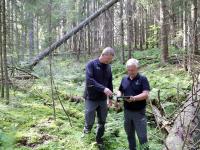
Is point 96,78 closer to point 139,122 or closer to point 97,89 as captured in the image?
Answer: point 97,89

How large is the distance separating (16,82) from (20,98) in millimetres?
1918

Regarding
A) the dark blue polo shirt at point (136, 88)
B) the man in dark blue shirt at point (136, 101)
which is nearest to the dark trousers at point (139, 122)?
the man in dark blue shirt at point (136, 101)

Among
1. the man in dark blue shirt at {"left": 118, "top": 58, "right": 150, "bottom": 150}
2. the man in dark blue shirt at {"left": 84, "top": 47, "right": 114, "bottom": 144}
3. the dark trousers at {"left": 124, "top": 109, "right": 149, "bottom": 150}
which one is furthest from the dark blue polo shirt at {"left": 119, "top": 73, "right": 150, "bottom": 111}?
the man in dark blue shirt at {"left": 84, "top": 47, "right": 114, "bottom": 144}

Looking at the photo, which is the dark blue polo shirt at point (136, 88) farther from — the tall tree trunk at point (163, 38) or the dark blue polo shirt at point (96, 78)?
the tall tree trunk at point (163, 38)

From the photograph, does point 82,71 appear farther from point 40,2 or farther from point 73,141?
point 73,141

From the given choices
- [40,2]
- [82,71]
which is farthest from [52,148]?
[82,71]

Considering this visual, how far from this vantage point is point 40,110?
405 inches

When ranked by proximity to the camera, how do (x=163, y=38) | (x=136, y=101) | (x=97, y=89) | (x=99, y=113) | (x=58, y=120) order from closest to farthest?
(x=136, y=101), (x=97, y=89), (x=99, y=113), (x=58, y=120), (x=163, y=38)

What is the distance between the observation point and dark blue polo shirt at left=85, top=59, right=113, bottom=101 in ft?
25.0

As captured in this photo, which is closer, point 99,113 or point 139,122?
point 139,122

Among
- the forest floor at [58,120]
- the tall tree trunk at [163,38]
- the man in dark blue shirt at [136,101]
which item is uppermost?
the tall tree trunk at [163,38]

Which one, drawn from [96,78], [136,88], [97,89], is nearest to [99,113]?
[97,89]

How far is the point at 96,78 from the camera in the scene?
7.73 m

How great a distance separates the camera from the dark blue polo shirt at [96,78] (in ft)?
25.0
